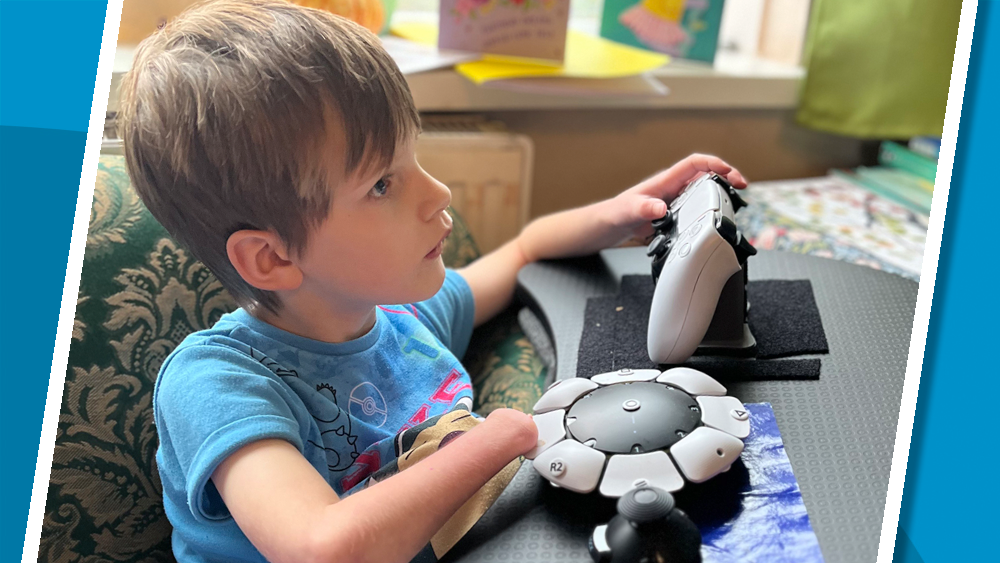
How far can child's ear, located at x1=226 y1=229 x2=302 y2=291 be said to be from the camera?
2.29 ft

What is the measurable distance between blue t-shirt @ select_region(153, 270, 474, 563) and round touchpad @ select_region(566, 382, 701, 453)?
0.21 meters

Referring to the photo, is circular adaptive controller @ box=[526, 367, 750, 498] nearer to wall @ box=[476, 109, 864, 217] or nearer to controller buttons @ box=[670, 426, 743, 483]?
controller buttons @ box=[670, 426, 743, 483]

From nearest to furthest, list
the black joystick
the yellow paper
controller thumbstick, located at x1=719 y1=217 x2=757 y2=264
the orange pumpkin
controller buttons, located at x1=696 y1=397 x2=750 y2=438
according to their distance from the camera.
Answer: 1. the black joystick
2. controller buttons, located at x1=696 y1=397 x2=750 y2=438
3. controller thumbstick, located at x1=719 y1=217 x2=757 y2=264
4. the orange pumpkin
5. the yellow paper

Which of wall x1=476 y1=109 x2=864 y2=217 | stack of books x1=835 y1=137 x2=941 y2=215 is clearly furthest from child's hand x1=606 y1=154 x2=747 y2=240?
stack of books x1=835 y1=137 x2=941 y2=215

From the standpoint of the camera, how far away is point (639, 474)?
59 cm

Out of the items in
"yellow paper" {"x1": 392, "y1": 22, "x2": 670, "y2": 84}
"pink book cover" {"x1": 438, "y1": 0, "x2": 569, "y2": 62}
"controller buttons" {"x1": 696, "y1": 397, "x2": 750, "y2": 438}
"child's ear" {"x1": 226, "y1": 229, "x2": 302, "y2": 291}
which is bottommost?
"controller buttons" {"x1": 696, "y1": 397, "x2": 750, "y2": 438}

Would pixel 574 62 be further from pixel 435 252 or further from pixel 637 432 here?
pixel 637 432

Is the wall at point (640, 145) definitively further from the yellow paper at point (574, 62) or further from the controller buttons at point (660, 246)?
the controller buttons at point (660, 246)

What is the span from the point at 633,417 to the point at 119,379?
20.5 inches

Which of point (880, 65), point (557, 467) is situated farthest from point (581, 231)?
point (880, 65)

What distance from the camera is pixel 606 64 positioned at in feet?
4.78

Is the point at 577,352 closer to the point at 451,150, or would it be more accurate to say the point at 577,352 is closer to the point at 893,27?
the point at 451,150

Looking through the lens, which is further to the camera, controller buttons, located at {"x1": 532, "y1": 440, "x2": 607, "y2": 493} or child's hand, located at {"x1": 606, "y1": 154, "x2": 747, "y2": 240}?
child's hand, located at {"x1": 606, "y1": 154, "x2": 747, "y2": 240}

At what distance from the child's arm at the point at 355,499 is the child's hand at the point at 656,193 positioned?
34cm
